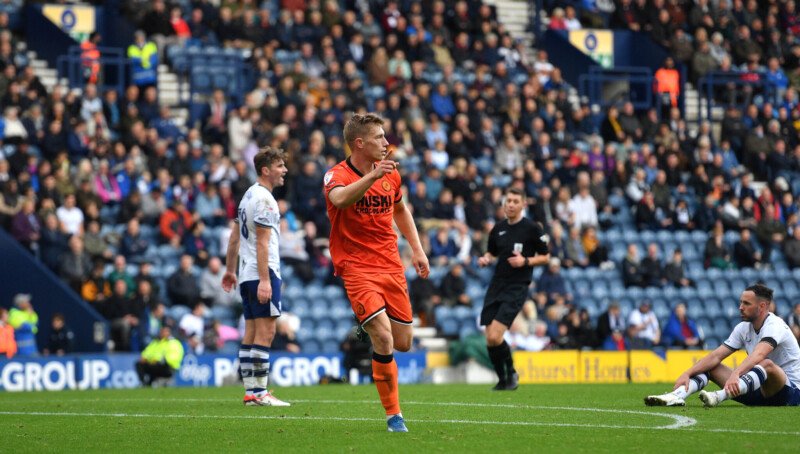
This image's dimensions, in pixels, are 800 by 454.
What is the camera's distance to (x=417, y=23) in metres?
30.3

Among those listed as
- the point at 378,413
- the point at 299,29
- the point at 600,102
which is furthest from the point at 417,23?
the point at 378,413

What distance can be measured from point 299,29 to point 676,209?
9.32 metres

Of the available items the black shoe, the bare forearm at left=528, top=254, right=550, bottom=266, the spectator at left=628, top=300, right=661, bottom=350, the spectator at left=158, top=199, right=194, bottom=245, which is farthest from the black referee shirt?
the spectator at left=628, top=300, right=661, bottom=350

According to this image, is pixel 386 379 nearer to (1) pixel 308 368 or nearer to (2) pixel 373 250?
(2) pixel 373 250

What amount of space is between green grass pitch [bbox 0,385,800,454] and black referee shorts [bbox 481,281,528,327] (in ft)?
3.35

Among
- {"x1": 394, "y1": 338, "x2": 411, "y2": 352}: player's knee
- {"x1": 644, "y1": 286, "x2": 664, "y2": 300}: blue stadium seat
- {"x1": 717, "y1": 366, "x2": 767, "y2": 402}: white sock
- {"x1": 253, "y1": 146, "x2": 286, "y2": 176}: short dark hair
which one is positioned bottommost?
{"x1": 717, "y1": 366, "x2": 767, "y2": 402}: white sock

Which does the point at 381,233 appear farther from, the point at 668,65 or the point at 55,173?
the point at 668,65

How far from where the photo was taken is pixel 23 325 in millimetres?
20453

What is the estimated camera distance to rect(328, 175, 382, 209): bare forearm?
9.03 meters

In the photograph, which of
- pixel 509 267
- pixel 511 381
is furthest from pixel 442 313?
pixel 509 267

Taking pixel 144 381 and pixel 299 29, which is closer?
pixel 144 381

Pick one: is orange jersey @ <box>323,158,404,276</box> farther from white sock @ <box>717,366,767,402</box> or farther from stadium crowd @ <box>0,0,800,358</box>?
stadium crowd @ <box>0,0,800,358</box>

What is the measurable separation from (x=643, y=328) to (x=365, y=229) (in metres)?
16.3

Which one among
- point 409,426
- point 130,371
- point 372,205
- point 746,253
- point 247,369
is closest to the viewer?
point 372,205
